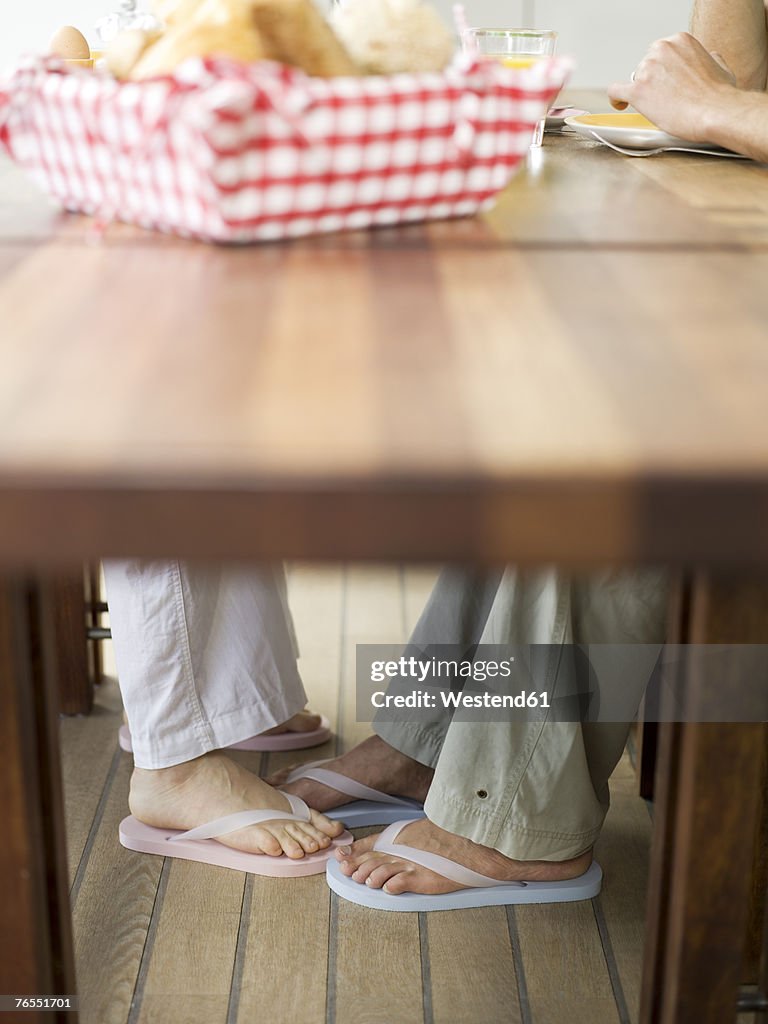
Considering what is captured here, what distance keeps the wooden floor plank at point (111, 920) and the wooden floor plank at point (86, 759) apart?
2 cm

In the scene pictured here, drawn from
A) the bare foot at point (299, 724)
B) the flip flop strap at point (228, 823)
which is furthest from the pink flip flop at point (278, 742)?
the flip flop strap at point (228, 823)

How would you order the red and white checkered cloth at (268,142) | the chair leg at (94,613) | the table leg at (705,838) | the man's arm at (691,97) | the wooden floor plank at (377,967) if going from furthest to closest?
1. the chair leg at (94,613)
2. the man's arm at (691,97)
3. the wooden floor plank at (377,967)
4. the red and white checkered cloth at (268,142)
5. the table leg at (705,838)

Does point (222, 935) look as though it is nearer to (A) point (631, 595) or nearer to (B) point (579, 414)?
(A) point (631, 595)

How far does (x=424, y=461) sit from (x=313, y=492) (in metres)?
0.05

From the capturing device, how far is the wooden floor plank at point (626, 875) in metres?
1.24

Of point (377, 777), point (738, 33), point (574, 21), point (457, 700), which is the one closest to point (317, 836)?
point (377, 777)

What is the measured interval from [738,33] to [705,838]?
1.66m

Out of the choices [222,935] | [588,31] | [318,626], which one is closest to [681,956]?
[222,935]

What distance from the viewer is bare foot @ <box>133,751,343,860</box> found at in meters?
1.40

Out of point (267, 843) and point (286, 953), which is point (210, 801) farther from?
point (286, 953)

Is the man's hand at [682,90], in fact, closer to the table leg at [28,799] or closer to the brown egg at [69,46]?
the brown egg at [69,46]

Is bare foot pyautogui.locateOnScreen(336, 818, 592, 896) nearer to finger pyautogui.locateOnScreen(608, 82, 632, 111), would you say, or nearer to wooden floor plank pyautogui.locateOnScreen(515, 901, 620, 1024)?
wooden floor plank pyautogui.locateOnScreen(515, 901, 620, 1024)

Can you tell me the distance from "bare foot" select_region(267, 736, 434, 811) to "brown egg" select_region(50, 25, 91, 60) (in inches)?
35.7

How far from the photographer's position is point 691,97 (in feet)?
4.27
